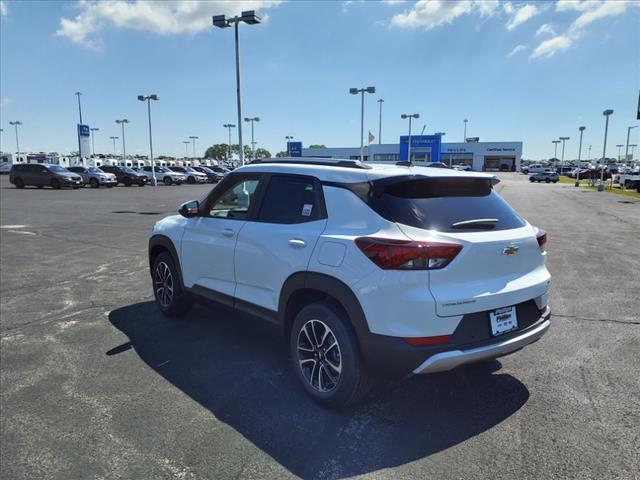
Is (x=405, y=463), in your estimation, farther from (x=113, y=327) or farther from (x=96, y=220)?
(x=96, y=220)

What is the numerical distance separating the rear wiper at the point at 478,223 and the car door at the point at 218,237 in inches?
71.1

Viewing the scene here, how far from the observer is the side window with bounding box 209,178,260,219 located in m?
4.19

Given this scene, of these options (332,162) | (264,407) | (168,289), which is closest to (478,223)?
(332,162)

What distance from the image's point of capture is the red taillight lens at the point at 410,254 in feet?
9.34

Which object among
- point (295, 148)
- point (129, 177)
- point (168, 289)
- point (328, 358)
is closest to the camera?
point (328, 358)

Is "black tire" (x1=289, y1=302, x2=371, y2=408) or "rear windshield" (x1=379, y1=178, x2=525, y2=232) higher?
"rear windshield" (x1=379, y1=178, x2=525, y2=232)

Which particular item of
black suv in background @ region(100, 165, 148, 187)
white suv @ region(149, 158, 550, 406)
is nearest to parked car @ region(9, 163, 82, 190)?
black suv in background @ region(100, 165, 148, 187)

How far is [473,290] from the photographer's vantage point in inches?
117

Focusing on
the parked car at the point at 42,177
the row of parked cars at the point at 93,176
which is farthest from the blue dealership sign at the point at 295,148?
the parked car at the point at 42,177

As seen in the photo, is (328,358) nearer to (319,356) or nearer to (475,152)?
(319,356)

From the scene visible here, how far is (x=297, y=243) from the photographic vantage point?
3424mm

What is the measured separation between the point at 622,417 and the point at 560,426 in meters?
0.50

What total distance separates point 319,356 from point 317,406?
378 mm

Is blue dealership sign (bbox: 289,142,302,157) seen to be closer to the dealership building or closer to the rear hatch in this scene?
the dealership building
